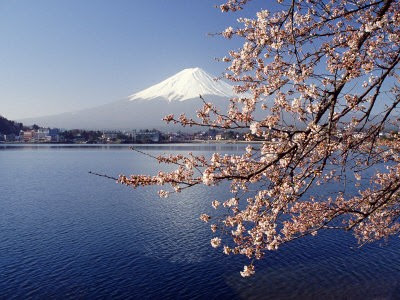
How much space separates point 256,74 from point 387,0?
1.86 meters

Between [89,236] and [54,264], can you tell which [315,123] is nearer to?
[54,264]

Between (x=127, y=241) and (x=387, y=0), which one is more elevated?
(x=387, y=0)

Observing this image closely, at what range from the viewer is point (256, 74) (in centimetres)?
508

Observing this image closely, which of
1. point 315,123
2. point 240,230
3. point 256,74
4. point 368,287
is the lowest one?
point 368,287

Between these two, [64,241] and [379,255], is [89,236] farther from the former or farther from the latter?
[379,255]

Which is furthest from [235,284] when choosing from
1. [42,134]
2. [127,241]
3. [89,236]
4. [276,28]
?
[42,134]

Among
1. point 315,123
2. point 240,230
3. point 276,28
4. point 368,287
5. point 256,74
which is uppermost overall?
point 276,28

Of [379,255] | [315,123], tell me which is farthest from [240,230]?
[379,255]

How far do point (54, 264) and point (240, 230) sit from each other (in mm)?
11907

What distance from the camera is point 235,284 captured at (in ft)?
43.0

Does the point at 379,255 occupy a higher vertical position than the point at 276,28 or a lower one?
lower

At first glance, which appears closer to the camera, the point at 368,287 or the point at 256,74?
the point at 256,74

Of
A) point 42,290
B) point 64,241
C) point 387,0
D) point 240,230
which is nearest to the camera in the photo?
point 387,0

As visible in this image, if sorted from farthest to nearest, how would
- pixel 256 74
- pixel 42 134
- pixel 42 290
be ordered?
1. pixel 42 134
2. pixel 42 290
3. pixel 256 74
